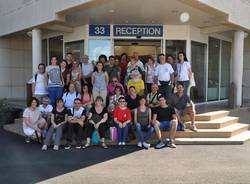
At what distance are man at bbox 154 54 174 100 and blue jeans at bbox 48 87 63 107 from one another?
264 centimetres

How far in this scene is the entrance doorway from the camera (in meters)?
14.3

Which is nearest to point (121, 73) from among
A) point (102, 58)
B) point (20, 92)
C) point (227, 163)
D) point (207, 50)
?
point (102, 58)

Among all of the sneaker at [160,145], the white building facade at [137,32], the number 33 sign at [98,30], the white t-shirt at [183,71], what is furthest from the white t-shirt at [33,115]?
the number 33 sign at [98,30]

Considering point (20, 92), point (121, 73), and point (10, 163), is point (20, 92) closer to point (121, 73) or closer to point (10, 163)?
point (121, 73)

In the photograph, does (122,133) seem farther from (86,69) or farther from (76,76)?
(86,69)

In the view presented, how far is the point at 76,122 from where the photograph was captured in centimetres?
916

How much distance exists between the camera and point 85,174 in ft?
22.2

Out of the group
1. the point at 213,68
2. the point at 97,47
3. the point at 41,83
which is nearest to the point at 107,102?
the point at 41,83

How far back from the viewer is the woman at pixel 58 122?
29.5ft

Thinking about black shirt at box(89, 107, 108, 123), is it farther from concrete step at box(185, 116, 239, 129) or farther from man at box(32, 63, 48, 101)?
concrete step at box(185, 116, 239, 129)

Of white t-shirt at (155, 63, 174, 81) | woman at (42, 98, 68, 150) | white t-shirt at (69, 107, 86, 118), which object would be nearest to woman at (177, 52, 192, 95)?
white t-shirt at (155, 63, 174, 81)

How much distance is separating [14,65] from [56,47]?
3.30 meters

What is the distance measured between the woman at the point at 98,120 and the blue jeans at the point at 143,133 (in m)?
0.80

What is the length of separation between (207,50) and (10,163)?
1023 centimetres
